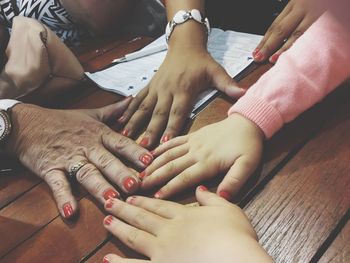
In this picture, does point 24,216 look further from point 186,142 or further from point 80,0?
point 80,0

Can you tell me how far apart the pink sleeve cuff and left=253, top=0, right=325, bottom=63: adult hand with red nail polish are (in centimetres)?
28

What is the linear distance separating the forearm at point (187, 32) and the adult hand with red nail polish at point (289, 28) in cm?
15

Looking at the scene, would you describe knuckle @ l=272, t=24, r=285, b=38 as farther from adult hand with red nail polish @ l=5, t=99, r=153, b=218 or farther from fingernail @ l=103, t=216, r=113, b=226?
fingernail @ l=103, t=216, r=113, b=226

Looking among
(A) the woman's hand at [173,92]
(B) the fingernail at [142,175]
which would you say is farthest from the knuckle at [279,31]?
(B) the fingernail at [142,175]

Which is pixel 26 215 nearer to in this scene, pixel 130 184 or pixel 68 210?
pixel 68 210

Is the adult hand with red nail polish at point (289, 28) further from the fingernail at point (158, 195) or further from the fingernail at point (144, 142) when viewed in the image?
the fingernail at point (158, 195)

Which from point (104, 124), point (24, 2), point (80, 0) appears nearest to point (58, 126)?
point (104, 124)

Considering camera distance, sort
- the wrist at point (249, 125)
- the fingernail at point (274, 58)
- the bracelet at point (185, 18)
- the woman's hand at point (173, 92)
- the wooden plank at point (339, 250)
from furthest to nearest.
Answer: the bracelet at point (185, 18)
the fingernail at point (274, 58)
the woman's hand at point (173, 92)
the wrist at point (249, 125)
the wooden plank at point (339, 250)

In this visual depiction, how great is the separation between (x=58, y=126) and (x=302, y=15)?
0.67 meters

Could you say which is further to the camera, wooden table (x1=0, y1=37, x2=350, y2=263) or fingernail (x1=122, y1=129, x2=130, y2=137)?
fingernail (x1=122, y1=129, x2=130, y2=137)

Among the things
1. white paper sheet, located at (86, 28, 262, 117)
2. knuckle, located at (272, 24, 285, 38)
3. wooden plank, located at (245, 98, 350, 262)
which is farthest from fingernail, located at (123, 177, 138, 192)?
knuckle, located at (272, 24, 285, 38)

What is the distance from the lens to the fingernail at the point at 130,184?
2.32 feet

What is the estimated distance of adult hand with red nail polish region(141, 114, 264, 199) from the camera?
664 mm

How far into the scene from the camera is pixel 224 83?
918 millimetres
